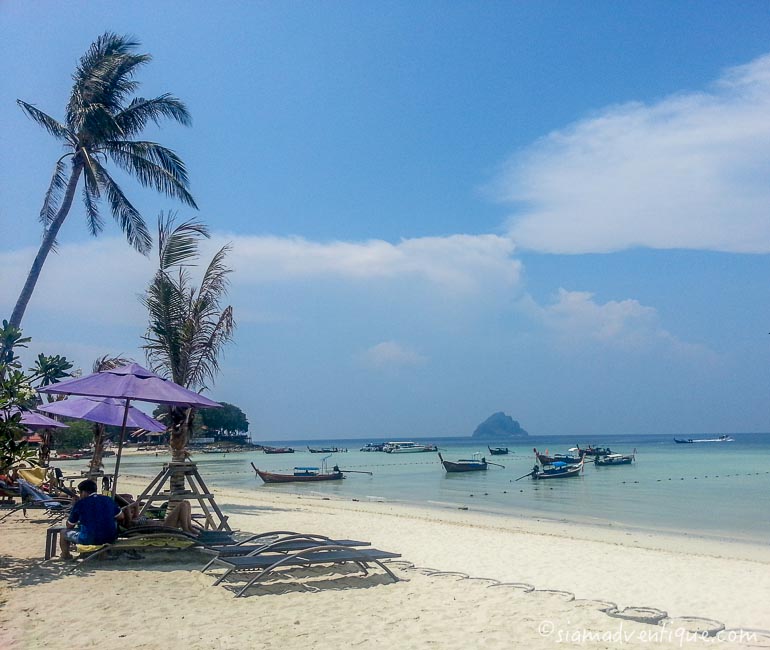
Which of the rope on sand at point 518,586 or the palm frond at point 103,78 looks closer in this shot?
the rope on sand at point 518,586

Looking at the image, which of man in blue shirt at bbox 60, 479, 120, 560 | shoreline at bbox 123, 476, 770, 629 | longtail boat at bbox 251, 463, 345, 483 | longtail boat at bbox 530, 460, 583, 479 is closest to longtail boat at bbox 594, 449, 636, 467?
longtail boat at bbox 530, 460, 583, 479

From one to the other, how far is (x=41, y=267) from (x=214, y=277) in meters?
4.70

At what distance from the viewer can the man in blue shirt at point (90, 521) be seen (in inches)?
288

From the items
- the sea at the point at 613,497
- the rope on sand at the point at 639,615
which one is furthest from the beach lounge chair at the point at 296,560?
the sea at the point at 613,497

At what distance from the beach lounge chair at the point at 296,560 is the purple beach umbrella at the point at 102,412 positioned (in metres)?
4.51

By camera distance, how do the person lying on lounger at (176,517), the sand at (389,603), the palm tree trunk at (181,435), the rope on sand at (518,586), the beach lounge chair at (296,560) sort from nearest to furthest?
the sand at (389,603), the beach lounge chair at (296,560), the rope on sand at (518,586), the person lying on lounger at (176,517), the palm tree trunk at (181,435)

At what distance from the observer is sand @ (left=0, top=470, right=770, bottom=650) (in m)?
4.99

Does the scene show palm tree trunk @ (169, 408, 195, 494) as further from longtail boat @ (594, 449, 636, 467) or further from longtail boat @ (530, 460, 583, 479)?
longtail boat @ (594, 449, 636, 467)

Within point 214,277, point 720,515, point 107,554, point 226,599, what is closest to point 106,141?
point 214,277

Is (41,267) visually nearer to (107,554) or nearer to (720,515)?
(107,554)

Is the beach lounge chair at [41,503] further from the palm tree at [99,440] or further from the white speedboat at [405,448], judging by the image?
the white speedboat at [405,448]

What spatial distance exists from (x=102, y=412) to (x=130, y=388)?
3.41 meters

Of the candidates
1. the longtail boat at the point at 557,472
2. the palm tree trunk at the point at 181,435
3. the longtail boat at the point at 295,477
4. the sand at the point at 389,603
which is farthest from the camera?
the longtail boat at the point at 557,472

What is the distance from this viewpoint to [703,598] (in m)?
7.60
